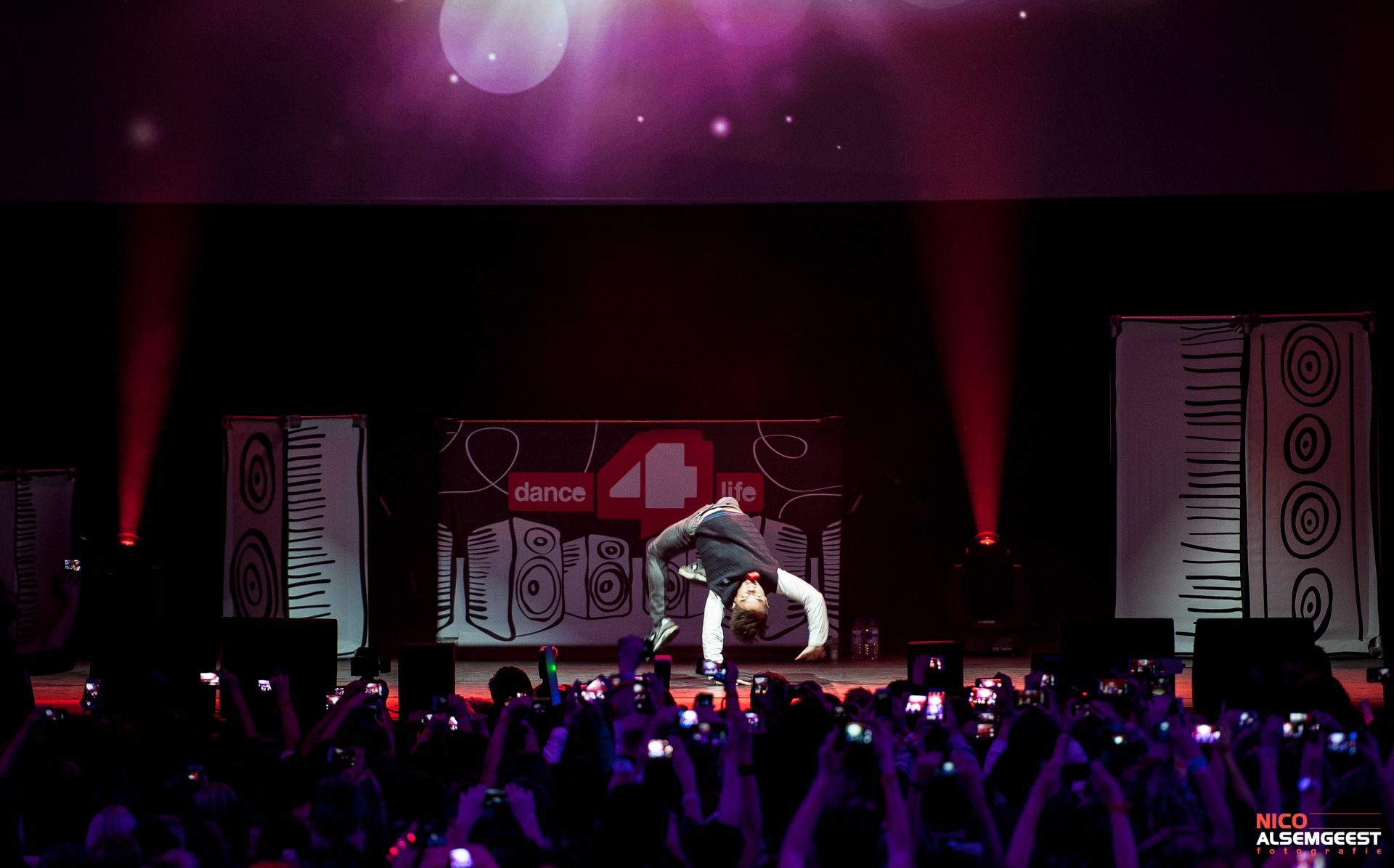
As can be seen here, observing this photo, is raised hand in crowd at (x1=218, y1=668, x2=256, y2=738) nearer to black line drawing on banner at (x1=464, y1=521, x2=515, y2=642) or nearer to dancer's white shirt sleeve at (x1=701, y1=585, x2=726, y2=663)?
dancer's white shirt sleeve at (x1=701, y1=585, x2=726, y2=663)

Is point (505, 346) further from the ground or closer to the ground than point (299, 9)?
closer to the ground

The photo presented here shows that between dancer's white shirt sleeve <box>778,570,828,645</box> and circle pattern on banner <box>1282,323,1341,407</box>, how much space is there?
150 inches

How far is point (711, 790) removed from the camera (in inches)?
121

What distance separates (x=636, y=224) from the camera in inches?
357

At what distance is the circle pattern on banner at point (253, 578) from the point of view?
8.96 m

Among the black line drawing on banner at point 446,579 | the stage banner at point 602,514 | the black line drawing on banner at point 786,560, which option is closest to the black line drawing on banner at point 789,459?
the stage banner at point 602,514

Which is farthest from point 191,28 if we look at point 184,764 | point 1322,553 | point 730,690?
point 1322,553

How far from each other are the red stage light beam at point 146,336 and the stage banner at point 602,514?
225cm

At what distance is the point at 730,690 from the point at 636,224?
6.28 meters

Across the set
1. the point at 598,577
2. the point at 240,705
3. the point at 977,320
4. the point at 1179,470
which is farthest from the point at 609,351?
the point at 240,705

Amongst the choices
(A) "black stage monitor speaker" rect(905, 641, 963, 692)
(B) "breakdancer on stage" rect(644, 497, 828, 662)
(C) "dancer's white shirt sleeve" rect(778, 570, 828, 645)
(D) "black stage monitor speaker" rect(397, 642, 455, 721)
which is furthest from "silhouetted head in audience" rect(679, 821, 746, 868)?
(C) "dancer's white shirt sleeve" rect(778, 570, 828, 645)

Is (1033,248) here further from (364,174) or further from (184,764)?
(184,764)

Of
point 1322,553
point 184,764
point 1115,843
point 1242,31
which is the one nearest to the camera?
point 1115,843

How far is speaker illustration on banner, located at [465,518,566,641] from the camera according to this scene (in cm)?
892
